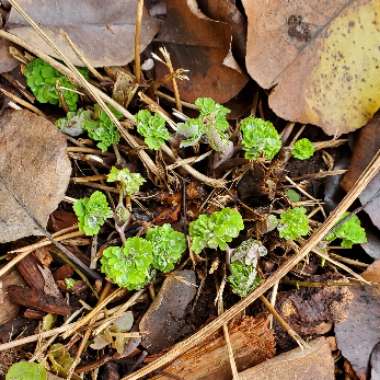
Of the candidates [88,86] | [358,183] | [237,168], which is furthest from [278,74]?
[88,86]

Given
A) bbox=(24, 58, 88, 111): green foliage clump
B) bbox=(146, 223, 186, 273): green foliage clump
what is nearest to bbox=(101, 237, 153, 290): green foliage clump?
bbox=(146, 223, 186, 273): green foliage clump

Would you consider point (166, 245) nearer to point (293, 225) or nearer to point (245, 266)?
point (245, 266)

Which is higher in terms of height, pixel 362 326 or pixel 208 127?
pixel 208 127

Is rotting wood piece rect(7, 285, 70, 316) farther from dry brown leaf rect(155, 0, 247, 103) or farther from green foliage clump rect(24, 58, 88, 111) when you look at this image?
dry brown leaf rect(155, 0, 247, 103)

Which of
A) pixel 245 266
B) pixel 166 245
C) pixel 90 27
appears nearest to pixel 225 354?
pixel 245 266

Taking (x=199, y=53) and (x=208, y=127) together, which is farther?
(x=199, y=53)

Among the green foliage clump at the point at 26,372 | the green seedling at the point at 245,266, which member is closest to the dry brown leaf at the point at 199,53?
the green seedling at the point at 245,266

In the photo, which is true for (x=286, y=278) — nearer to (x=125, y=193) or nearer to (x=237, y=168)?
(x=237, y=168)
